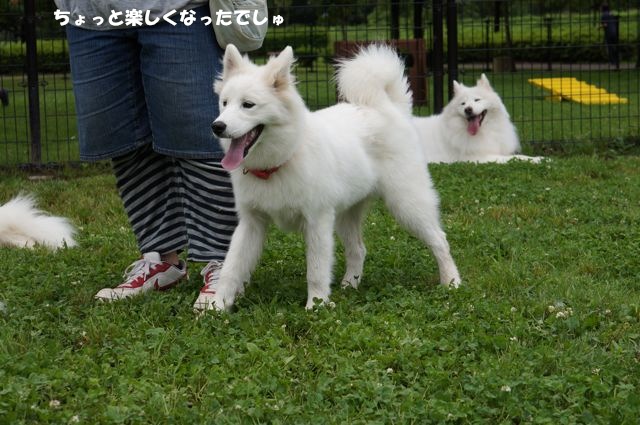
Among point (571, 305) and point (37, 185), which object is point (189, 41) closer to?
point (571, 305)

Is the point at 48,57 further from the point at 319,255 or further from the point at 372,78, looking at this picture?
the point at 319,255

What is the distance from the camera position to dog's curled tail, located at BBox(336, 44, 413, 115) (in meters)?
4.04

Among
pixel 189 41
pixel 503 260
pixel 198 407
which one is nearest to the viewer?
pixel 198 407

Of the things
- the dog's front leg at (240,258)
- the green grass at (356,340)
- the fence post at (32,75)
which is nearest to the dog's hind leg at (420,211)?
the green grass at (356,340)

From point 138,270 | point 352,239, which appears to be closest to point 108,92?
point 138,270

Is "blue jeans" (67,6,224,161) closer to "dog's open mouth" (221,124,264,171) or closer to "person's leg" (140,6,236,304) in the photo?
"person's leg" (140,6,236,304)

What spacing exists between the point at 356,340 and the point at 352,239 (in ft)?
3.69

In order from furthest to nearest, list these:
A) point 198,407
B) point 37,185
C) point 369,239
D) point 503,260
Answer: point 37,185, point 369,239, point 503,260, point 198,407

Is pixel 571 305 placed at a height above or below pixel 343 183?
below

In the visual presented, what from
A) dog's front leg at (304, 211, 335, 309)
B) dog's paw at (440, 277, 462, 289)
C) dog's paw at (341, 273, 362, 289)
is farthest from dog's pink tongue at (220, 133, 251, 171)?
dog's paw at (440, 277, 462, 289)

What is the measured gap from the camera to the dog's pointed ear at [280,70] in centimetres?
352

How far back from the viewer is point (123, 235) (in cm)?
515

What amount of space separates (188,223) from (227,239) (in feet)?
0.54

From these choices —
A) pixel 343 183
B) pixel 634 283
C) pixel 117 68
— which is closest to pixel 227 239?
pixel 343 183
